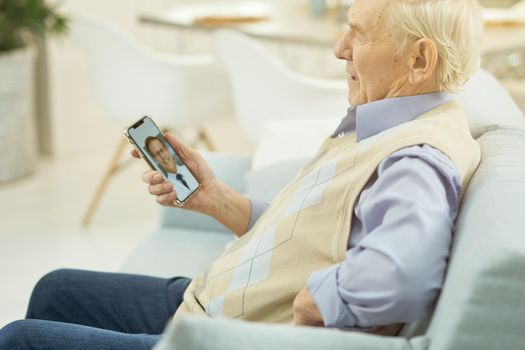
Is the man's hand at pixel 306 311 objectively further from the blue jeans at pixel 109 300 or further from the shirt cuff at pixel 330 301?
the blue jeans at pixel 109 300

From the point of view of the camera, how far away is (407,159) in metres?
1.44

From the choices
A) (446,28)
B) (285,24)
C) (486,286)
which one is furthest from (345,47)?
(285,24)

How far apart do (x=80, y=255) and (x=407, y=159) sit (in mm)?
2424

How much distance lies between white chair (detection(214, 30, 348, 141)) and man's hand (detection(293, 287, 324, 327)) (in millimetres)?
1877

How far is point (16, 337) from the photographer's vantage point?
1.63 m

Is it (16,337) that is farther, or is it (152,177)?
(152,177)

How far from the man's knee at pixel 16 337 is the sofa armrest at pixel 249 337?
0.53m

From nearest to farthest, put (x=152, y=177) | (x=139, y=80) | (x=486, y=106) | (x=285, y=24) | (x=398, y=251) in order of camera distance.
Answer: (x=398, y=251), (x=152, y=177), (x=486, y=106), (x=139, y=80), (x=285, y=24)

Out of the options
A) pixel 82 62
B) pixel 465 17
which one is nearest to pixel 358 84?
pixel 465 17

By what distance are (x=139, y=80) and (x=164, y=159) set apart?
6.60 ft

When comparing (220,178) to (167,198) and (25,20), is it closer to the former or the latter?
(167,198)

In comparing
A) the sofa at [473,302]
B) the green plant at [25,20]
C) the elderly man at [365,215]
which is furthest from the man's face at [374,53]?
the green plant at [25,20]

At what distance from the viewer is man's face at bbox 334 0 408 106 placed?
1.62m

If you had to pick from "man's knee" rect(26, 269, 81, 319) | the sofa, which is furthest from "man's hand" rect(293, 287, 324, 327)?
"man's knee" rect(26, 269, 81, 319)
